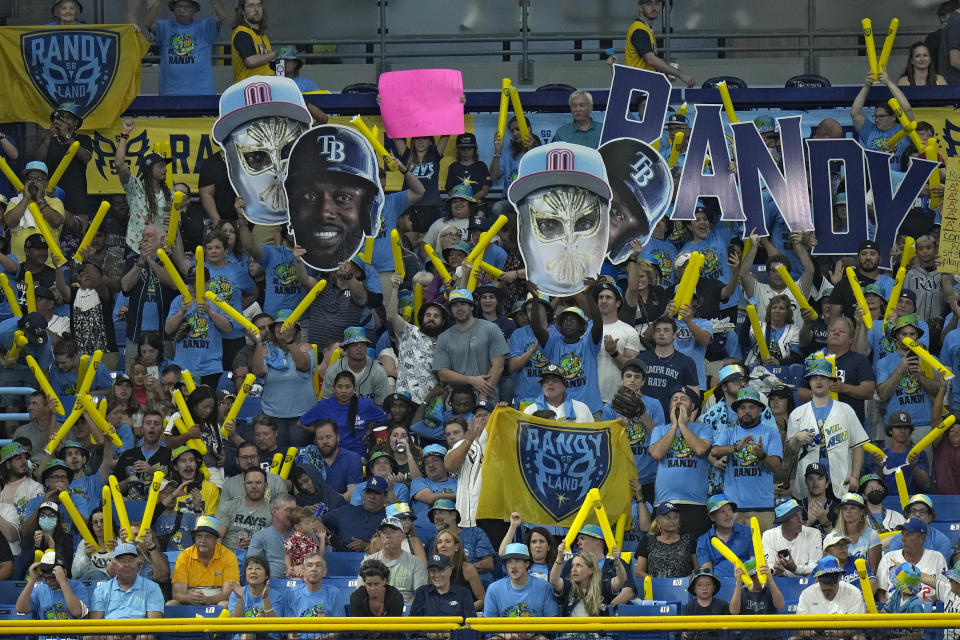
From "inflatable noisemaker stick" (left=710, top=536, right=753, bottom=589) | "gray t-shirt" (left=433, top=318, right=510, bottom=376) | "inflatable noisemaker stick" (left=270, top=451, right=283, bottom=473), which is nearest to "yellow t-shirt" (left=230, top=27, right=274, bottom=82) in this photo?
"gray t-shirt" (left=433, top=318, right=510, bottom=376)

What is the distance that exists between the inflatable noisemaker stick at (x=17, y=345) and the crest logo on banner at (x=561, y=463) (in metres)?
4.72

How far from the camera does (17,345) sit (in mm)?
16234

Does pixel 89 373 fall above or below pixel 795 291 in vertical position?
below

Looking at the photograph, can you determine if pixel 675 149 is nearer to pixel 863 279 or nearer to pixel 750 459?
pixel 863 279

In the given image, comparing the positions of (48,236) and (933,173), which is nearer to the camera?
(48,236)

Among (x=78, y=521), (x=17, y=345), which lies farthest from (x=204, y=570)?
(x=17, y=345)

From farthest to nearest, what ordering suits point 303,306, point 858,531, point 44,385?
point 303,306
point 44,385
point 858,531

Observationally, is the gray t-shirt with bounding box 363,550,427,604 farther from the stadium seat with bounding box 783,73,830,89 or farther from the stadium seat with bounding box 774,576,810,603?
the stadium seat with bounding box 783,73,830,89

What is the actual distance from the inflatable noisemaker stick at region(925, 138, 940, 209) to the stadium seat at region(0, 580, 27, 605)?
→ 9185mm

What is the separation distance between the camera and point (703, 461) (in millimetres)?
13930

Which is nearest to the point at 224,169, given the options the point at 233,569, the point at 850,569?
the point at 233,569

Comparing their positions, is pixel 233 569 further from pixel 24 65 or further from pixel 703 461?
pixel 24 65

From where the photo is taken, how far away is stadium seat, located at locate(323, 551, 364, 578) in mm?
13438

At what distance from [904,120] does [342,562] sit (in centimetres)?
777
